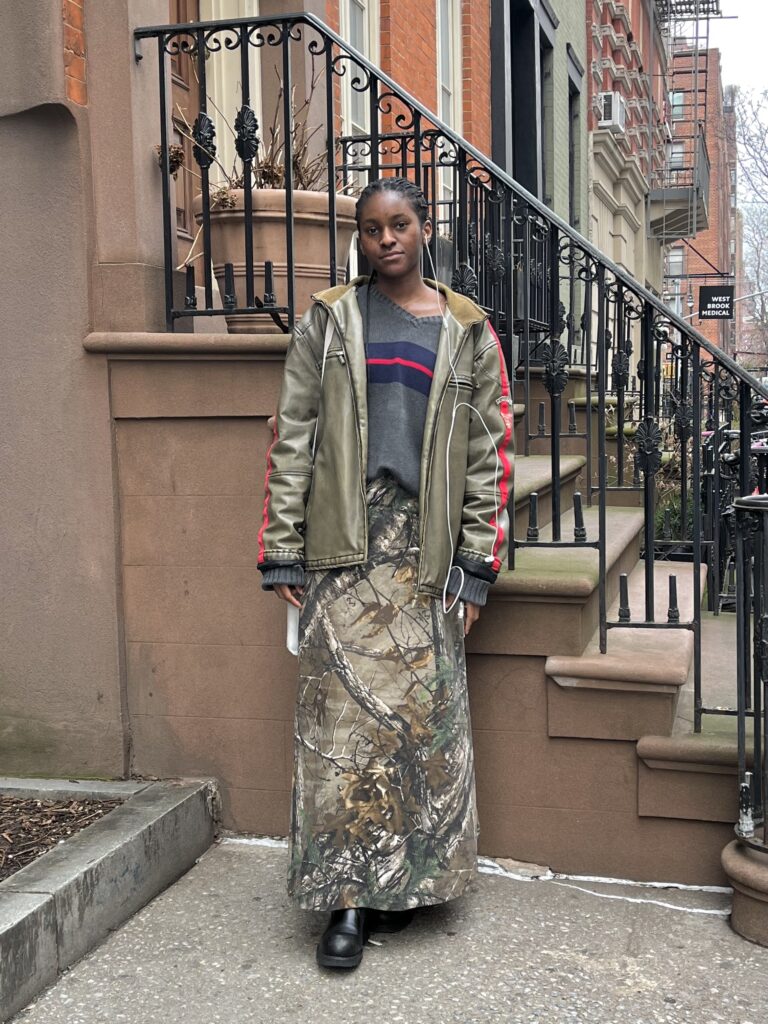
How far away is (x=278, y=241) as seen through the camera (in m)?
4.61

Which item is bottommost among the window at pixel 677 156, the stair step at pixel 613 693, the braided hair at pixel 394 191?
the stair step at pixel 613 693

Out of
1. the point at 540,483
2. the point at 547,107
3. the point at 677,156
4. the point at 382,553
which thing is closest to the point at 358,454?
the point at 382,553

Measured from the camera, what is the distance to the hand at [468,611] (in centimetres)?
354

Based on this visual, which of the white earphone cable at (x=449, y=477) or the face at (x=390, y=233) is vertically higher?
the face at (x=390, y=233)

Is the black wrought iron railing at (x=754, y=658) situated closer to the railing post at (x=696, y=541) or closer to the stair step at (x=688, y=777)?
the stair step at (x=688, y=777)

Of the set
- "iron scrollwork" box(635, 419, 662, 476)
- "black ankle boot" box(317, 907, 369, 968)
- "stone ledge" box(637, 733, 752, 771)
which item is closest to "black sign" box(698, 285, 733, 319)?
"iron scrollwork" box(635, 419, 662, 476)

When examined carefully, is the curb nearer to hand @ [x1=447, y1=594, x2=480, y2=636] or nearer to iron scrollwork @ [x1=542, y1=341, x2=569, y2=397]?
hand @ [x1=447, y1=594, x2=480, y2=636]

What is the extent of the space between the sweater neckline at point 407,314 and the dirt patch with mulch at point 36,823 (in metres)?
1.94

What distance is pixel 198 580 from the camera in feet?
14.1

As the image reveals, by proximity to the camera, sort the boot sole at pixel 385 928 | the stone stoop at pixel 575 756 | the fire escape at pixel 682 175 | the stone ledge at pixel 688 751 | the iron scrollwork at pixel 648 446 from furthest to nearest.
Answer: the fire escape at pixel 682 175 → the iron scrollwork at pixel 648 446 → the stone stoop at pixel 575 756 → the stone ledge at pixel 688 751 → the boot sole at pixel 385 928

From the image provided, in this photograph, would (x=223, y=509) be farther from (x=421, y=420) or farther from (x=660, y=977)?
(x=660, y=977)

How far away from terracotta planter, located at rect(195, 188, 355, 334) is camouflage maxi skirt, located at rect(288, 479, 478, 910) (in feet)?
4.48

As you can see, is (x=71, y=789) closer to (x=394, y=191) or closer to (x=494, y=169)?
(x=394, y=191)

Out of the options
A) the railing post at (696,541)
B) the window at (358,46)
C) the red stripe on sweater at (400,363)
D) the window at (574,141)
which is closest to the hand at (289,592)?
the red stripe on sweater at (400,363)
